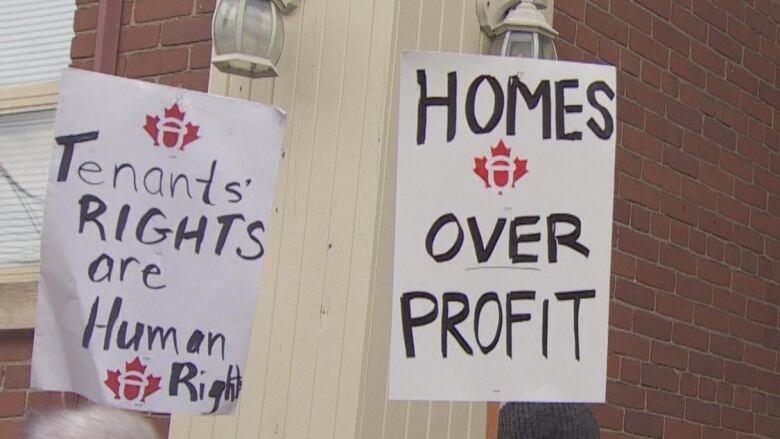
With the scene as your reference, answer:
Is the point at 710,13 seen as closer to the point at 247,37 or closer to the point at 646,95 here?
the point at 646,95

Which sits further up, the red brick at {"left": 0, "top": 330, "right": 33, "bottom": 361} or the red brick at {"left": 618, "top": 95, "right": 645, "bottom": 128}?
the red brick at {"left": 618, "top": 95, "right": 645, "bottom": 128}

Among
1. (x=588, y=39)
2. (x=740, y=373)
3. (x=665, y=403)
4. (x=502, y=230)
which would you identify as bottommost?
(x=665, y=403)

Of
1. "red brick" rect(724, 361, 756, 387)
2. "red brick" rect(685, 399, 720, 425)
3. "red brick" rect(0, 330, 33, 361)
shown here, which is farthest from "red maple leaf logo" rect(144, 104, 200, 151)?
"red brick" rect(724, 361, 756, 387)

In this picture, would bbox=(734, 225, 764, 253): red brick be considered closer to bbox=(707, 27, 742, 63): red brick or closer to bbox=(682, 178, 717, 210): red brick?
bbox=(682, 178, 717, 210): red brick

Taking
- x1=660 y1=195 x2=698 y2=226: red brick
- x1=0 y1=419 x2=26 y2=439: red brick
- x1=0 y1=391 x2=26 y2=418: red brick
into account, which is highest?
x1=660 y1=195 x2=698 y2=226: red brick

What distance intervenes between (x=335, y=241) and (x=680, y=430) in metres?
1.78

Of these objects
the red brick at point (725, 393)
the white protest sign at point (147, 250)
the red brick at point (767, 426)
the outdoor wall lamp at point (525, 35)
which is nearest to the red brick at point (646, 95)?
the outdoor wall lamp at point (525, 35)

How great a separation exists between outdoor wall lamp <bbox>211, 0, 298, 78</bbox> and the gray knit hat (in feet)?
4.70

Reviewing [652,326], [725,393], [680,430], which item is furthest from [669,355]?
[725,393]

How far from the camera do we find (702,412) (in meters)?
6.35

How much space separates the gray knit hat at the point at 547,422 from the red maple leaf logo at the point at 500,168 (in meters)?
0.52

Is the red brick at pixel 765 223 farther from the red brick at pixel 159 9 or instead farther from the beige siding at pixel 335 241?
the red brick at pixel 159 9

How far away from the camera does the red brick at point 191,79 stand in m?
5.57

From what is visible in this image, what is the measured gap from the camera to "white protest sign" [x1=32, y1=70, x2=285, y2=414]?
4.14 meters
